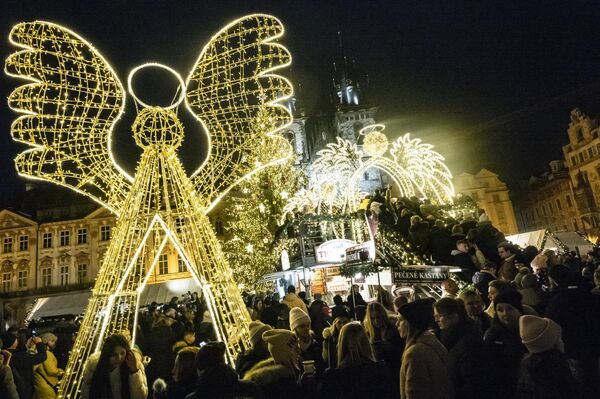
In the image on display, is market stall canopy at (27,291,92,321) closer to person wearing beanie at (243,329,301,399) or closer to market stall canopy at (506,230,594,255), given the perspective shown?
market stall canopy at (506,230,594,255)

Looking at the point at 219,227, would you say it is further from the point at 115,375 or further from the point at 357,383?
the point at 357,383

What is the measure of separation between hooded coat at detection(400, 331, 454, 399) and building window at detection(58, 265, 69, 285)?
4824 cm

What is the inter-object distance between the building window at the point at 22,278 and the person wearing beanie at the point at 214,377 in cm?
4937

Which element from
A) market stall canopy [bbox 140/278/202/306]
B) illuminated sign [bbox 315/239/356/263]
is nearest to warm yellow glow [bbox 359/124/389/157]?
illuminated sign [bbox 315/239/356/263]

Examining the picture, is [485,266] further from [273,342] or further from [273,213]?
[273,213]

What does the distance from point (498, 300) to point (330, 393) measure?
186 centimetres

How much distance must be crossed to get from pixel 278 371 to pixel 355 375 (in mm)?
676

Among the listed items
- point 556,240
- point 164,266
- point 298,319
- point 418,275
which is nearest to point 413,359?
point 298,319

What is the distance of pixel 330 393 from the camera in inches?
128

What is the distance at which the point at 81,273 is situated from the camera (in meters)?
43.7

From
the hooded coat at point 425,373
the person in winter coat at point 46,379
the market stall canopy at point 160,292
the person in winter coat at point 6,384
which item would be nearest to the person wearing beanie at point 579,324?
the hooded coat at point 425,373

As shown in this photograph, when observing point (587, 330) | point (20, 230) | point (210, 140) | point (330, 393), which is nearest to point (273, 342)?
point (330, 393)

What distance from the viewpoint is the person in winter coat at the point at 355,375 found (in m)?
3.22

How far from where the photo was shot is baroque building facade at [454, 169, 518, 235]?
55938mm
